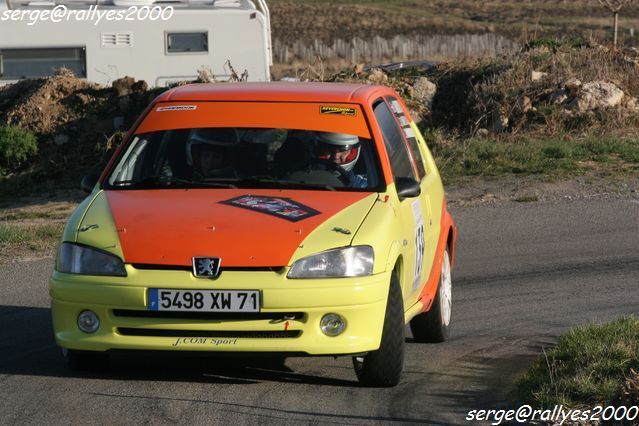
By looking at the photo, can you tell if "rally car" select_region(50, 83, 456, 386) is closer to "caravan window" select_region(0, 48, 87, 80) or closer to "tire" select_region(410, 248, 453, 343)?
"tire" select_region(410, 248, 453, 343)

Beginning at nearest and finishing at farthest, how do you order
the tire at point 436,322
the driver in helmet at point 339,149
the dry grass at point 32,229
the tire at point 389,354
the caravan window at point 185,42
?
the tire at point 389,354 < the driver in helmet at point 339,149 < the tire at point 436,322 < the dry grass at point 32,229 < the caravan window at point 185,42

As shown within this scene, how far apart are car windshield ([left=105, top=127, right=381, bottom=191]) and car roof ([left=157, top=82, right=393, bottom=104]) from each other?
0.25 m

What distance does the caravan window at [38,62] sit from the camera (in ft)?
64.6

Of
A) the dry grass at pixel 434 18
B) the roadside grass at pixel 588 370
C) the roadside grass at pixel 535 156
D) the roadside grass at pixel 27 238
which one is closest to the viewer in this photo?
the roadside grass at pixel 588 370

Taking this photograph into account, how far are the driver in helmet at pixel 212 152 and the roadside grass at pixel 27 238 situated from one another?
186 inches

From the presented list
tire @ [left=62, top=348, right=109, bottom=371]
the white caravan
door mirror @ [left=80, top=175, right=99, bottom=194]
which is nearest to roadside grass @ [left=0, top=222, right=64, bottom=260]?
door mirror @ [left=80, top=175, right=99, bottom=194]

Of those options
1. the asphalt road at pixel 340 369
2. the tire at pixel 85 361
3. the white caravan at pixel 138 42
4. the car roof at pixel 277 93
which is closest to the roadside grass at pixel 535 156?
the white caravan at pixel 138 42

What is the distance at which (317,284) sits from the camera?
20.2 feet

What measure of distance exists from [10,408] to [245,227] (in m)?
1.47

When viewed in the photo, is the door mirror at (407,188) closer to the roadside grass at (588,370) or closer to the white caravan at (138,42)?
the roadside grass at (588,370)

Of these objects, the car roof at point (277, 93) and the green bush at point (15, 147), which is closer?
the car roof at point (277, 93)

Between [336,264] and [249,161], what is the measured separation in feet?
4.35

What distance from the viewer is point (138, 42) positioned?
19.7 m

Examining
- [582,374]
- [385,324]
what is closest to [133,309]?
[385,324]
